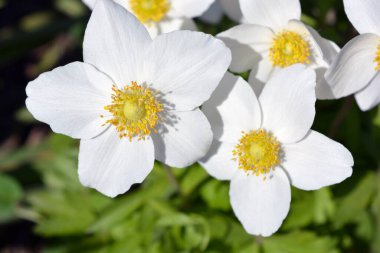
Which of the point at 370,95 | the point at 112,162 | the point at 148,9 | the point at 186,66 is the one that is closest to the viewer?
the point at 186,66

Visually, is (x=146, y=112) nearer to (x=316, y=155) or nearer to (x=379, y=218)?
(x=316, y=155)

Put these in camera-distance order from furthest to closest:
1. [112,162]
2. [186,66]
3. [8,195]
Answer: [8,195] → [112,162] → [186,66]

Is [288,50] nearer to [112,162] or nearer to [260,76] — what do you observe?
Answer: [260,76]

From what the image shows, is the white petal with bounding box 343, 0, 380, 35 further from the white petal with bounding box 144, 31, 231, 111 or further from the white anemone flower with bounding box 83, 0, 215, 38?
the white anemone flower with bounding box 83, 0, 215, 38

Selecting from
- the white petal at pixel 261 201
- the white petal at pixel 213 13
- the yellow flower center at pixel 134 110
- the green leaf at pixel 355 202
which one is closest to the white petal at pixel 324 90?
the white petal at pixel 261 201

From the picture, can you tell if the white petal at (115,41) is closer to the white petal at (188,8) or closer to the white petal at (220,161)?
the white petal at (220,161)

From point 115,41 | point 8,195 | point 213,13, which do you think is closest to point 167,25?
point 213,13

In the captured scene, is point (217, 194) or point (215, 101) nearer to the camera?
point (215, 101)
